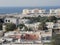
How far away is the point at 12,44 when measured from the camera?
8.96 m

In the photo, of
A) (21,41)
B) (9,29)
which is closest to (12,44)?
(21,41)

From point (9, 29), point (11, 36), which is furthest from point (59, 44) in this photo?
point (9, 29)

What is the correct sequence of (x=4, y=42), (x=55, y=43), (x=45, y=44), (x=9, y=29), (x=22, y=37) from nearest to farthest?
(x=55, y=43)
(x=45, y=44)
(x=4, y=42)
(x=22, y=37)
(x=9, y=29)

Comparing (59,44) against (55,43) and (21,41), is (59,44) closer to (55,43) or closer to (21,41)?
(55,43)

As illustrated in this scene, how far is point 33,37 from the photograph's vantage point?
10.5 metres

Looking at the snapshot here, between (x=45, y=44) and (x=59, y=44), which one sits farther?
(x=45, y=44)

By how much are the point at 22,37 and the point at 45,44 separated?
5.24 ft

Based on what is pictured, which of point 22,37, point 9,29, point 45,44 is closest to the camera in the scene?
point 45,44

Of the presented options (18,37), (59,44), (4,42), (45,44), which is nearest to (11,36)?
(18,37)

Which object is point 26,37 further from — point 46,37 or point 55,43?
point 55,43

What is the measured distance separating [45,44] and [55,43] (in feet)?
3.59

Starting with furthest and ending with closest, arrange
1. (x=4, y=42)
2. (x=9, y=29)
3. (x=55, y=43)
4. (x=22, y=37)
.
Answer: (x=9, y=29) < (x=22, y=37) < (x=4, y=42) < (x=55, y=43)

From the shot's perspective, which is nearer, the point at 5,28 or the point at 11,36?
the point at 11,36

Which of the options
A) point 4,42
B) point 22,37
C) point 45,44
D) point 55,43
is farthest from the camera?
point 22,37
